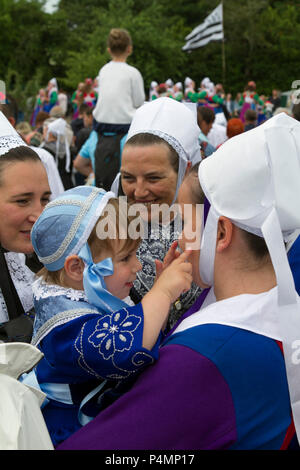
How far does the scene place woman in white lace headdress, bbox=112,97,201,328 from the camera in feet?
9.05

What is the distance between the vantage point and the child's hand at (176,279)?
1862 mm

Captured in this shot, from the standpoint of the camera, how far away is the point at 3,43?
123 feet

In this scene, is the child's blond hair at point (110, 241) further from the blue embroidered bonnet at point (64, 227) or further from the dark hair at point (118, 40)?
the dark hair at point (118, 40)

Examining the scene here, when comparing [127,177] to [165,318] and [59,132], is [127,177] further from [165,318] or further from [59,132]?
[59,132]

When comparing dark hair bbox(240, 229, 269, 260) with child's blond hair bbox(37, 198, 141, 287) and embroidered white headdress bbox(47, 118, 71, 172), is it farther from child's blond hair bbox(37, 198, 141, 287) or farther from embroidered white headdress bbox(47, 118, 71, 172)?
embroidered white headdress bbox(47, 118, 71, 172)

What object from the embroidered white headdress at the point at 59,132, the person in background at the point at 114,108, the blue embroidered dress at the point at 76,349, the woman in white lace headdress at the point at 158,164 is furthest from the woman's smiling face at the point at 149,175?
the embroidered white headdress at the point at 59,132

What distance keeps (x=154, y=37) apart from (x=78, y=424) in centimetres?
3053

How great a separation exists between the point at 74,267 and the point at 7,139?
35.9 inches

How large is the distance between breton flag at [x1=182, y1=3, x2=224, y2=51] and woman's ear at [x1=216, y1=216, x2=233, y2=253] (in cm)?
1695

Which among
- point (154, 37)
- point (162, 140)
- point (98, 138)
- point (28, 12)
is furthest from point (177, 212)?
point (28, 12)

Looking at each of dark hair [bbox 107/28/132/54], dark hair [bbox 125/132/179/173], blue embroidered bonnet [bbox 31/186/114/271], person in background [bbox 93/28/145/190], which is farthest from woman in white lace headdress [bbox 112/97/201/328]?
dark hair [bbox 107/28/132/54]

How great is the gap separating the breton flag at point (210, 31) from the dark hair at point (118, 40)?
12444 mm

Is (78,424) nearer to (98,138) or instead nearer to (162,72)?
(98,138)

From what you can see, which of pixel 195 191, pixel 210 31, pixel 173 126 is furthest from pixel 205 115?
pixel 210 31
